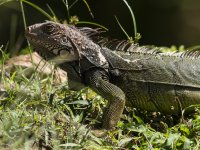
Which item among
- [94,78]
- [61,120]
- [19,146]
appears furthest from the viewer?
[94,78]

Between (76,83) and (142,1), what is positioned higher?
(76,83)

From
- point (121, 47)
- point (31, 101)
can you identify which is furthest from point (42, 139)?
point (121, 47)

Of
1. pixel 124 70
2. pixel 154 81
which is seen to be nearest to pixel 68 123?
pixel 124 70

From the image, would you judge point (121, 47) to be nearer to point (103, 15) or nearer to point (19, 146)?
point (19, 146)

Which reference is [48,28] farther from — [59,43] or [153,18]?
[153,18]

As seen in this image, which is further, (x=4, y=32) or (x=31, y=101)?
(x=4, y=32)

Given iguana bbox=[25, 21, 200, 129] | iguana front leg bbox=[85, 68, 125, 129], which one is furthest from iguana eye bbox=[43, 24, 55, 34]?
iguana front leg bbox=[85, 68, 125, 129]

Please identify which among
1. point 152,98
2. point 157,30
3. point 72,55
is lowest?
point 157,30

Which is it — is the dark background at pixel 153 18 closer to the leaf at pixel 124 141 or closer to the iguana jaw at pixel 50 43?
the iguana jaw at pixel 50 43
